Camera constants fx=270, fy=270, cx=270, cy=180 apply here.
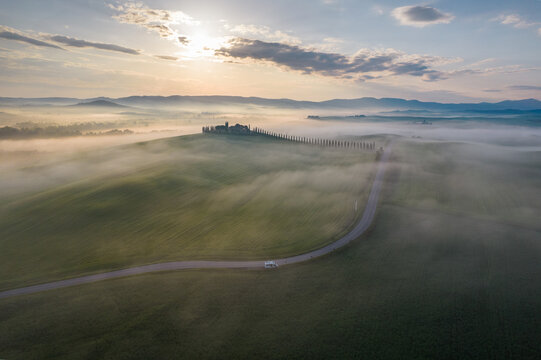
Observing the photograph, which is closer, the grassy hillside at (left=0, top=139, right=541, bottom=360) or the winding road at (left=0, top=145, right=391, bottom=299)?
the grassy hillside at (left=0, top=139, right=541, bottom=360)

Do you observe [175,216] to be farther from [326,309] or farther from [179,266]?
[326,309]

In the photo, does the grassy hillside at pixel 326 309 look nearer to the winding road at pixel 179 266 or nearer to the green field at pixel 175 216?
the winding road at pixel 179 266

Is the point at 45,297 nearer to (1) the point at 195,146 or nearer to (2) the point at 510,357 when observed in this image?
(2) the point at 510,357

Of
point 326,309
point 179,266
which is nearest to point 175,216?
point 179,266

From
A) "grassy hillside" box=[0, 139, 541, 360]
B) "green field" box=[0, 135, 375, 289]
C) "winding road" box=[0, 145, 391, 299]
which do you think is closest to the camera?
"grassy hillside" box=[0, 139, 541, 360]

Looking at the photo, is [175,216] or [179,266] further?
[175,216]

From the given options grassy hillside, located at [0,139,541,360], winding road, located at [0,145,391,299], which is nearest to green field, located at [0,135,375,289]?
winding road, located at [0,145,391,299]

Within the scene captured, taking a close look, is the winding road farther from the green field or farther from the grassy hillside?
the grassy hillside
